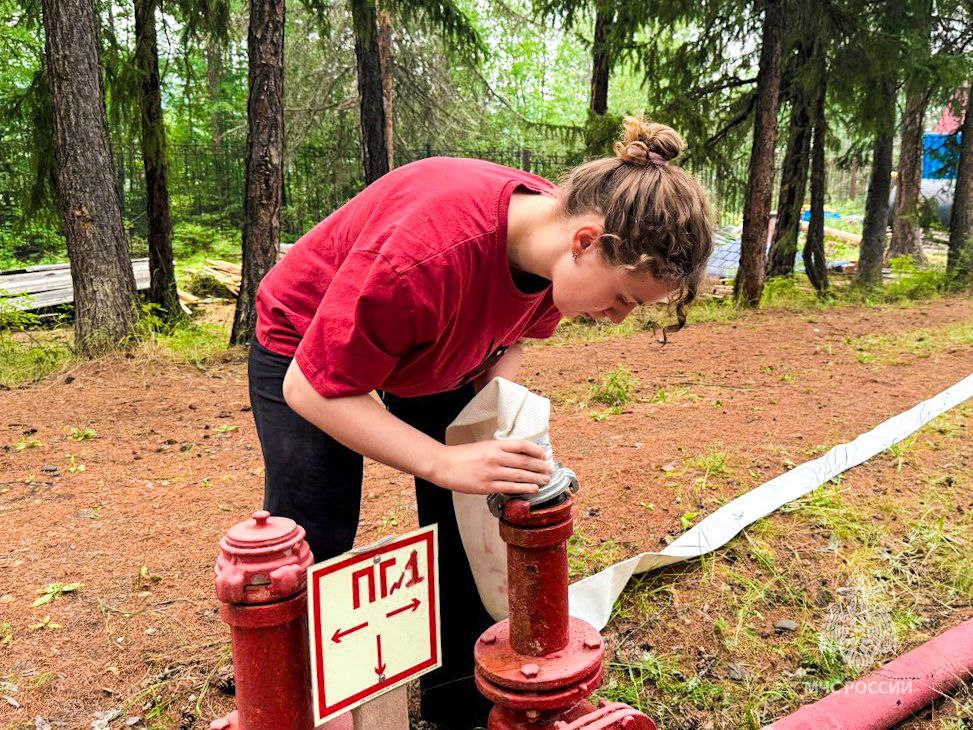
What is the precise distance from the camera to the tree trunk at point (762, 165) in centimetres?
827

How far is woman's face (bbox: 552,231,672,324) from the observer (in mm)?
1446

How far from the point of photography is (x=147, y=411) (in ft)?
15.8

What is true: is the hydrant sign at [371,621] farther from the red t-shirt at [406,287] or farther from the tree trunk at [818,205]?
the tree trunk at [818,205]

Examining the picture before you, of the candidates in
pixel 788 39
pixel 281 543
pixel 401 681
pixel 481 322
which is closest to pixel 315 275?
pixel 481 322

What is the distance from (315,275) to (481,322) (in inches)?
14.3

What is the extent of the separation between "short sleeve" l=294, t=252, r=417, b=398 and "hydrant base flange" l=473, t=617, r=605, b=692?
573 millimetres

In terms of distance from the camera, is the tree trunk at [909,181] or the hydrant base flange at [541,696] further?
the tree trunk at [909,181]

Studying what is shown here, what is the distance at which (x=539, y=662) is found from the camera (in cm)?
145

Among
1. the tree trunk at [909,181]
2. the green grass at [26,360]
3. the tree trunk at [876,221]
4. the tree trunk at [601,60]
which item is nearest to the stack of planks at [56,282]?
the green grass at [26,360]

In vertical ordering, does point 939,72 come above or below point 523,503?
above

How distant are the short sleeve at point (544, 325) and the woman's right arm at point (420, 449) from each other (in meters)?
0.58

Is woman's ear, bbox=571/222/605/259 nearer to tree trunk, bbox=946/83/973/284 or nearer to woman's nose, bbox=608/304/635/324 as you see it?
woman's nose, bbox=608/304/635/324

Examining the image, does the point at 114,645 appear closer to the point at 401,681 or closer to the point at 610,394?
the point at 401,681

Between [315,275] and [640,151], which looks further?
[315,275]
